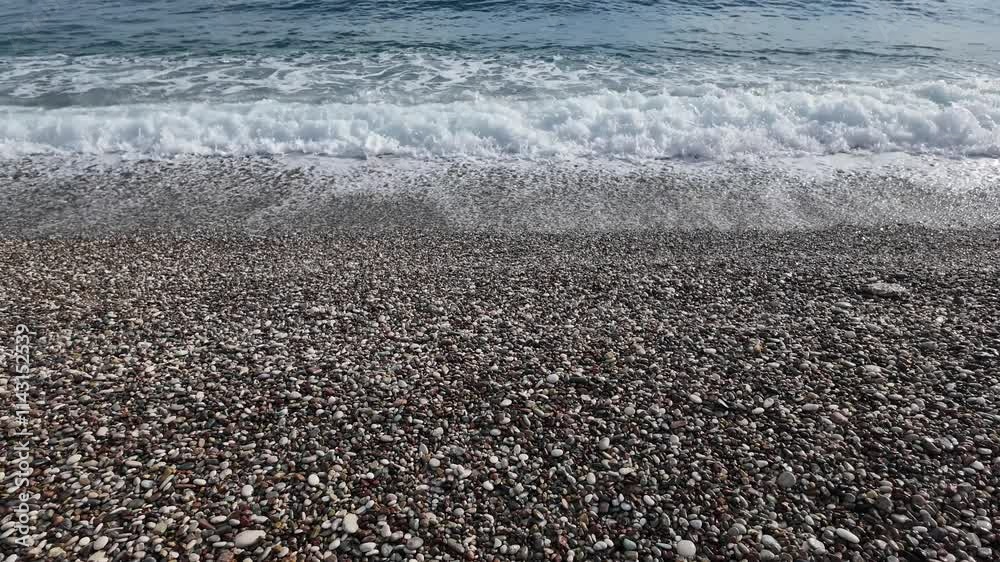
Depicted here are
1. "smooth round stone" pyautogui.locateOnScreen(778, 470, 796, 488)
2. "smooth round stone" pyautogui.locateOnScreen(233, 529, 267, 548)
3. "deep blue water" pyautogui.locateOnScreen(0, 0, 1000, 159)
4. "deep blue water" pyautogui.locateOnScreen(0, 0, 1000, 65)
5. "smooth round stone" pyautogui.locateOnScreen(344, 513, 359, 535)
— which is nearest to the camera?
"smooth round stone" pyautogui.locateOnScreen(233, 529, 267, 548)

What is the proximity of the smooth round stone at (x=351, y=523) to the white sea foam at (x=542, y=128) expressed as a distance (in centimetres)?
769

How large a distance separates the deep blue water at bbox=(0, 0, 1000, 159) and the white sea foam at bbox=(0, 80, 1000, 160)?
0.13 ft

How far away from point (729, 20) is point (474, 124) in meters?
12.2

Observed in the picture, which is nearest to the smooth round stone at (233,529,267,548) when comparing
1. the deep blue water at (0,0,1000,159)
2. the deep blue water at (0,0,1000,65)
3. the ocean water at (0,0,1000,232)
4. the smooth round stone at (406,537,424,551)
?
the smooth round stone at (406,537,424,551)

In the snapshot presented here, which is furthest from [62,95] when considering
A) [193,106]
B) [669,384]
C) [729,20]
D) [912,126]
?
[729,20]

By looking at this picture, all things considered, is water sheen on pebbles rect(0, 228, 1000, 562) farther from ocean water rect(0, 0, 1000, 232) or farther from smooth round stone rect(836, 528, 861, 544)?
ocean water rect(0, 0, 1000, 232)

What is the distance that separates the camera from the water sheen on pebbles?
3223 millimetres

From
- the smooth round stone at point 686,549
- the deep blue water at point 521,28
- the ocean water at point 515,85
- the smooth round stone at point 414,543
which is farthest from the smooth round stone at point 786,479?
the deep blue water at point 521,28

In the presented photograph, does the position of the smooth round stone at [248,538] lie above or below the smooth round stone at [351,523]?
above

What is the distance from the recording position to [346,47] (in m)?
16.4

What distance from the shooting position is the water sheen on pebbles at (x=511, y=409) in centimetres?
322

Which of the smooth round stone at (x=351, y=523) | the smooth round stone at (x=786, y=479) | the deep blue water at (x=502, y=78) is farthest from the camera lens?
the deep blue water at (x=502, y=78)

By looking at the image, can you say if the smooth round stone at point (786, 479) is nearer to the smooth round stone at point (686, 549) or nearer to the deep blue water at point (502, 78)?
the smooth round stone at point (686, 549)

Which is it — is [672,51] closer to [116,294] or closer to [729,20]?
[729,20]
